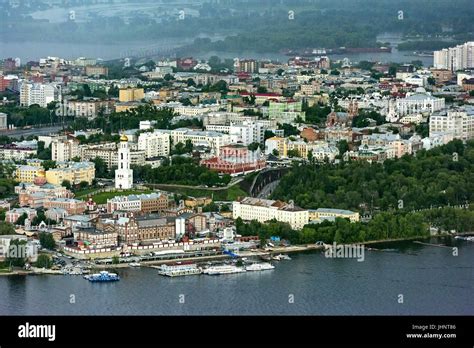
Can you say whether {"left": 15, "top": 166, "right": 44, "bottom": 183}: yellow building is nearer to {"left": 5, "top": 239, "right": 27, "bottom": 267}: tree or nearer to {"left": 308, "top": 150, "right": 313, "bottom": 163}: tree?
{"left": 308, "top": 150, "right": 313, "bottom": 163}: tree

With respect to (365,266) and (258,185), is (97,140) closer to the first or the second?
(258,185)

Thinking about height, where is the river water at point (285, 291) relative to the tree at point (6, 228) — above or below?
below

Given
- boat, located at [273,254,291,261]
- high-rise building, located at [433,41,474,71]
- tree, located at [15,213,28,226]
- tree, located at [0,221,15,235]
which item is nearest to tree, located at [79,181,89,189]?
tree, located at [15,213,28,226]

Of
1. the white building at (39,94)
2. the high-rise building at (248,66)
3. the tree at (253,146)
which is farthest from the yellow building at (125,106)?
the high-rise building at (248,66)

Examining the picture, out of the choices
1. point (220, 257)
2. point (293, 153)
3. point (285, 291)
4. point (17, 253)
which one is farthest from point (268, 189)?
point (285, 291)

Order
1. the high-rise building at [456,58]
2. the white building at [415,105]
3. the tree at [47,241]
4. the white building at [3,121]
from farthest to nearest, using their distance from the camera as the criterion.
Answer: the high-rise building at [456,58]
the white building at [3,121]
the white building at [415,105]
the tree at [47,241]

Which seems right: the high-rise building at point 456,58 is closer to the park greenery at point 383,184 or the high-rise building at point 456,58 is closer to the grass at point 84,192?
the park greenery at point 383,184
